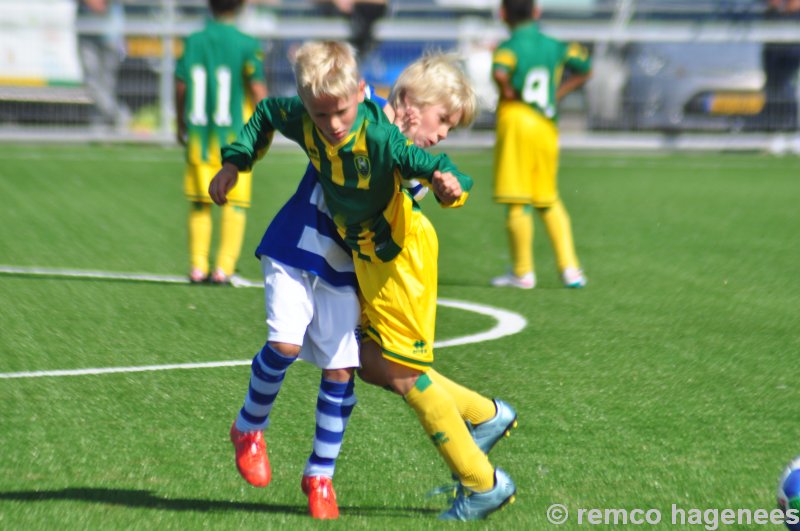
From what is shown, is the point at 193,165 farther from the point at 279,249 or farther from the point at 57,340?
the point at 279,249

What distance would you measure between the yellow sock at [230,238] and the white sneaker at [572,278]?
6.63 feet

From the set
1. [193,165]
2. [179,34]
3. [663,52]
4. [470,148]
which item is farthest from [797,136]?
[193,165]

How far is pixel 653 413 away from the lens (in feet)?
16.9

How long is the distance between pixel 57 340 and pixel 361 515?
9.38 ft

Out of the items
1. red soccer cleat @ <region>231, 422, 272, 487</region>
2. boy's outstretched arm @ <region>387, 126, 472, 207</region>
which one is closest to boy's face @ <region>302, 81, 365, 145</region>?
boy's outstretched arm @ <region>387, 126, 472, 207</region>

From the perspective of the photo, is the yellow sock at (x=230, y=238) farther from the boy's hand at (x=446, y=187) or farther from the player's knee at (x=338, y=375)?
the boy's hand at (x=446, y=187)

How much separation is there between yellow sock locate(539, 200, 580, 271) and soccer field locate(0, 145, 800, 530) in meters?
0.20

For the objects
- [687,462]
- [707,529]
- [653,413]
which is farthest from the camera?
[653,413]

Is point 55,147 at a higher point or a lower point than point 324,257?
lower

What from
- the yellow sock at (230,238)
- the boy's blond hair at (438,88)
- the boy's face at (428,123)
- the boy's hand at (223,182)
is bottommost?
the yellow sock at (230,238)

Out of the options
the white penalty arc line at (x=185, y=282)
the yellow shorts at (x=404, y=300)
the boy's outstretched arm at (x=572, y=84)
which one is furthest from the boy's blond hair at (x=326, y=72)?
the boy's outstretched arm at (x=572, y=84)

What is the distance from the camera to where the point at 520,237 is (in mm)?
8688

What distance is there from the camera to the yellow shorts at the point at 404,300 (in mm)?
3947

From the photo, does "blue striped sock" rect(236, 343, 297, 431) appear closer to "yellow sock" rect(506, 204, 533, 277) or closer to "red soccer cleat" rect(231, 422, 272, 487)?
"red soccer cleat" rect(231, 422, 272, 487)
